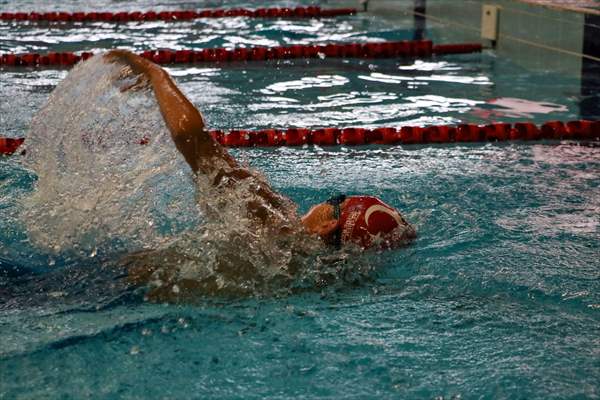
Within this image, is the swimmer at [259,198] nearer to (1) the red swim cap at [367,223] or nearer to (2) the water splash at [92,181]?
(1) the red swim cap at [367,223]

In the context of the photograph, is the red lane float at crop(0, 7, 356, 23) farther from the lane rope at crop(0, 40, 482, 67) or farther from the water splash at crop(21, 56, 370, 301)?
the water splash at crop(21, 56, 370, 301)

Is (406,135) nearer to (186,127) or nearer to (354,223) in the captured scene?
(354,223)

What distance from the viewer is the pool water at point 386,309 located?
110 inches

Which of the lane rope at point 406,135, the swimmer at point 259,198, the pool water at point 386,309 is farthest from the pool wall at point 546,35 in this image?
the swimmer at point 259,198

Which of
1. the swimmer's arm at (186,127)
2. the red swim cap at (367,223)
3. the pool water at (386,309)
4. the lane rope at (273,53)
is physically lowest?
the pool water at (386,309)

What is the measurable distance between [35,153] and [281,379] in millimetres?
1626

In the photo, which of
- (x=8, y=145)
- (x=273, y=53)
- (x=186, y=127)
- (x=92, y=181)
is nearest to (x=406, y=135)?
(x=8, y=145)

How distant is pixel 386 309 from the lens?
3268mm

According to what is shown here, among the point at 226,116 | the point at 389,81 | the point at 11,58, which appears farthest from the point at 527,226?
the point at 11,58

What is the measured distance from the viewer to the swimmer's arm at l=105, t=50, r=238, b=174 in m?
3.01

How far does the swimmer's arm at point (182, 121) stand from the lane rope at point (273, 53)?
5278 mm

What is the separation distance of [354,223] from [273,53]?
17.5 feet

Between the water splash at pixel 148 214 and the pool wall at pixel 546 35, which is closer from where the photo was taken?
the water splash at pixel 148 214

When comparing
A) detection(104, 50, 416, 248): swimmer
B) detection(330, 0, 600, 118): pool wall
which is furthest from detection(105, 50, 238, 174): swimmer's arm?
detection(330, 0, 600, 118): pool wall
